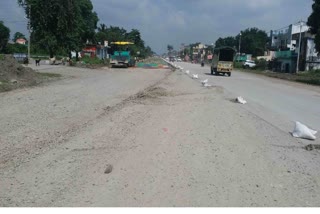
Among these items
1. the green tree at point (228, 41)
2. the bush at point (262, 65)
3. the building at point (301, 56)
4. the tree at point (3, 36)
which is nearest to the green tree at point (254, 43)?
the green tree at point (228, 41)

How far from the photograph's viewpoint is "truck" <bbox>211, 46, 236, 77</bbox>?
45281mm

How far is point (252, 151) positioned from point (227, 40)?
180 metres

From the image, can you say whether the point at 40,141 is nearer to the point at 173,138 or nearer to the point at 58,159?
the point at 58,159

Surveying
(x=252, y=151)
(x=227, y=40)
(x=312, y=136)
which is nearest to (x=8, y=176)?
(x=252, y=151)

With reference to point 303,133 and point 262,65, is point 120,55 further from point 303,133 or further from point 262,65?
point 303,133

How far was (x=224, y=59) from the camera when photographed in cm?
4600

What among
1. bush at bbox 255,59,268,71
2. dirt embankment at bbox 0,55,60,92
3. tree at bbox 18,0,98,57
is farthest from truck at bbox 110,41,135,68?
bush at bbox 255,59,268,71

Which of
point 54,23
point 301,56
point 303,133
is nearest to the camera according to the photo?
point 303,133

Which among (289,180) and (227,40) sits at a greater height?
(227,40)

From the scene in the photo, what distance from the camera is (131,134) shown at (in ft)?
30.8

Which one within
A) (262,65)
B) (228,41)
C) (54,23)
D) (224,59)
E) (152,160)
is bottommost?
(152,160)

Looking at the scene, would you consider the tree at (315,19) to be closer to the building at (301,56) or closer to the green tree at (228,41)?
the building at (301,56)

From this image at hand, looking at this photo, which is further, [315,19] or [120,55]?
[120,55]

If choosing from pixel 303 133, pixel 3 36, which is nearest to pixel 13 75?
pixel 303 133
